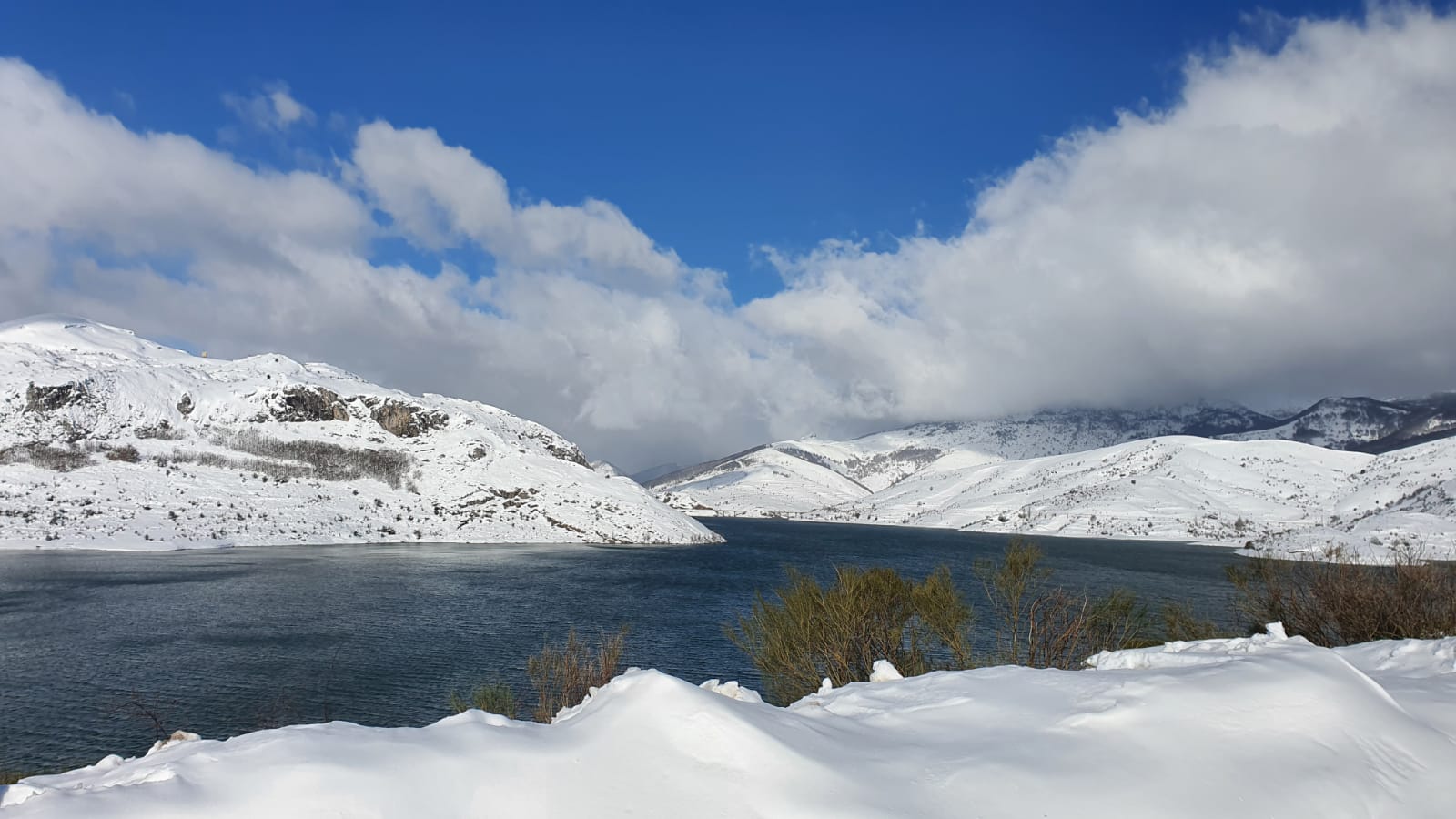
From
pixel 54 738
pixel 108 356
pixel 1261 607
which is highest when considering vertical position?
pixel 108 356

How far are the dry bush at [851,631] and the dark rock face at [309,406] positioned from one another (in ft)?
366

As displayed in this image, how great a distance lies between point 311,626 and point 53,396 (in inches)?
3488

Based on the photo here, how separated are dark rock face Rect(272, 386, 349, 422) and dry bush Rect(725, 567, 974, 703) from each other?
112 metres

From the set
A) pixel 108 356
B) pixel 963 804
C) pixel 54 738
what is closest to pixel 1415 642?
pixel 963 804

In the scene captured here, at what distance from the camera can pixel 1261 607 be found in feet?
112

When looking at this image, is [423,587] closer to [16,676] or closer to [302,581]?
[302,581]

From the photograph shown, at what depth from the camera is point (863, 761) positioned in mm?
9375

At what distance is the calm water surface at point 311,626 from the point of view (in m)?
26.9

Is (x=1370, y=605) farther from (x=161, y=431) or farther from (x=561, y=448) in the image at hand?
(x=561, y=448)

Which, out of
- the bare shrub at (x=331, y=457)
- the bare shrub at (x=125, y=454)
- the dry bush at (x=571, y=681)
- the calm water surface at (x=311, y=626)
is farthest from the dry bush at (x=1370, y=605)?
the bare shrub at (x=125, y=454)

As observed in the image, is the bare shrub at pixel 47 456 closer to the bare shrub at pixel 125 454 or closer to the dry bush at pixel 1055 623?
the bare shrub at pixel 125 454

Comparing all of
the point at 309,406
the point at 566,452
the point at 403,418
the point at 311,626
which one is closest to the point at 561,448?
the point at 566,452

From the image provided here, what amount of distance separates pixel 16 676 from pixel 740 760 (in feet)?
118

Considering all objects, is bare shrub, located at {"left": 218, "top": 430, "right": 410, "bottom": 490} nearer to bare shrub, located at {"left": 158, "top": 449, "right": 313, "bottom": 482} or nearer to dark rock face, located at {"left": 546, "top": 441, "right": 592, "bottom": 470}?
bare shrub, located at {"left": 158, "top": 449, "right": 313, "bottom": 482}
